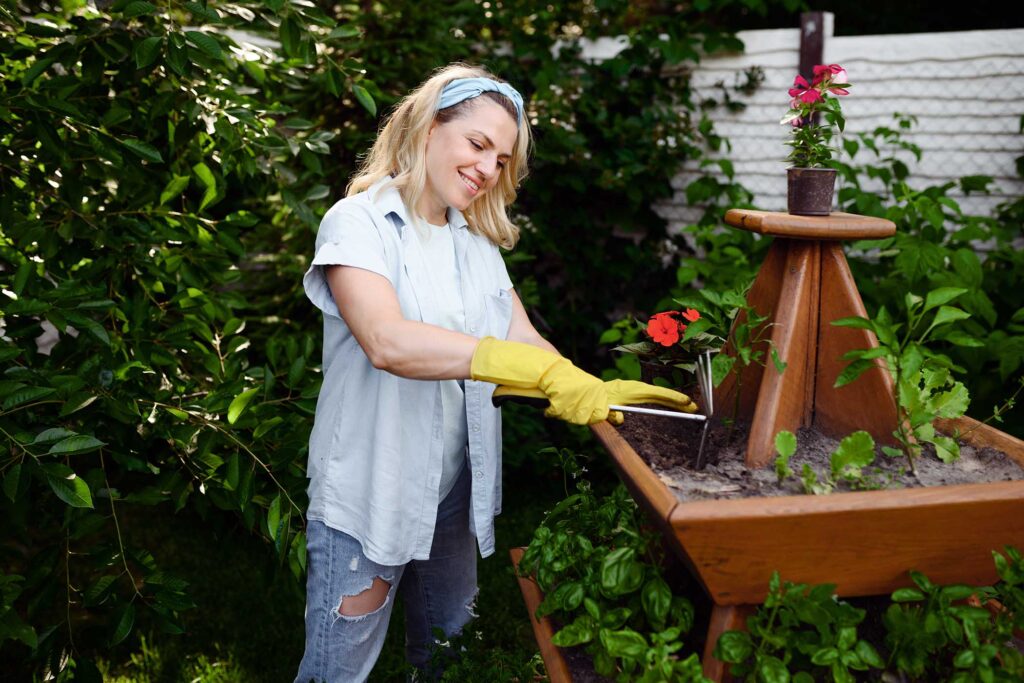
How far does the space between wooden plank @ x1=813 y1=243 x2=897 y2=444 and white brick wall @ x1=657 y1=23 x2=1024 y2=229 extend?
99.9 inches

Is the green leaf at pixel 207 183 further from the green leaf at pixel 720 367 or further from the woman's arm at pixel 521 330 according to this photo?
the green leaf at pixel 720 367

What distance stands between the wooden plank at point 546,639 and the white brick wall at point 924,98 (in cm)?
283

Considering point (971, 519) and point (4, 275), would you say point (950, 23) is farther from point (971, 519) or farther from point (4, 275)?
point (4, 275)

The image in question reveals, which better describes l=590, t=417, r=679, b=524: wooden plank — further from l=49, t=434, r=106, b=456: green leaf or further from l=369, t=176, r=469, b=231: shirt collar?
l=49, t=434, r=106, b=456: green leaf

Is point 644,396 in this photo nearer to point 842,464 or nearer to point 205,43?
point 842,464

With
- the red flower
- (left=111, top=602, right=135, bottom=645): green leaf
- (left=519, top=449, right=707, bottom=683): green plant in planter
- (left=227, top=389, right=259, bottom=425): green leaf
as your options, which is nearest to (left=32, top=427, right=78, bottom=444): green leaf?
(left=227, top=389, right=259, bottom=425): green leaf

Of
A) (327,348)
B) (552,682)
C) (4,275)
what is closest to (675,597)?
(552,682)

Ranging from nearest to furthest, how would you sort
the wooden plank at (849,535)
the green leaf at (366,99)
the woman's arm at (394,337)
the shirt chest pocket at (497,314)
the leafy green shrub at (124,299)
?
the wooden plank at (849,535), the woman's arm at (394,337), the leafy green shrub at (124,299), the shirt chest pocket at (497,314), the green leaf at (366,99)

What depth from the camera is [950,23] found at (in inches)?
220

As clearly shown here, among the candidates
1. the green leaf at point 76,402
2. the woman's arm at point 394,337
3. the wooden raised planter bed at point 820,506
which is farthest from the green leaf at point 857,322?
the green leaf at point 76,402

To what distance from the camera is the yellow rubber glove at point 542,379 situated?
1.48 m

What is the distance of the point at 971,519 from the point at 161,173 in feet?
7.19

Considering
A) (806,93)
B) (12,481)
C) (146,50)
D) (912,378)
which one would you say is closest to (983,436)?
(912,378)

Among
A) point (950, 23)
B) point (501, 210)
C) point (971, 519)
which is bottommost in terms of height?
point (971, 519)
